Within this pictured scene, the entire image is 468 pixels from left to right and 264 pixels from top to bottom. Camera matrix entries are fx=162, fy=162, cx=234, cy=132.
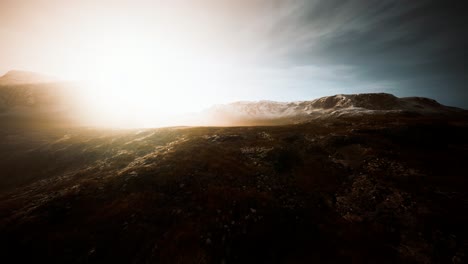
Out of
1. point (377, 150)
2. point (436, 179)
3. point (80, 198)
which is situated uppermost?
point (377, 150)

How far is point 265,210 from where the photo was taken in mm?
14594

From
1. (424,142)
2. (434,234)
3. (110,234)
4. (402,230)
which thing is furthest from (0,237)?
(424,142)

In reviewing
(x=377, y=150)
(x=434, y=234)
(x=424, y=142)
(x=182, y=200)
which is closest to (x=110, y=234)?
(x=182, y=200)

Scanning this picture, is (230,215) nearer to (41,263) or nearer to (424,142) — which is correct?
(41,263)

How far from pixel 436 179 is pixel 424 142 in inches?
548

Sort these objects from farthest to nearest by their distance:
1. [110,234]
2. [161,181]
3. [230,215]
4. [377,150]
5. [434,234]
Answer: [377,150], [161,181], [230,215], [110,234], [434,234]

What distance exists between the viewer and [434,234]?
11398mm

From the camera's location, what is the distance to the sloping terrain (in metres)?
10.9

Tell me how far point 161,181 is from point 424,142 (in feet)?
136

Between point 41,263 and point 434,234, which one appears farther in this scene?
point 434,234

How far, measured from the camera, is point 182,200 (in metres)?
16.5

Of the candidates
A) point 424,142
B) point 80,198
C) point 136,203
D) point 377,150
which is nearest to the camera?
point 136,203

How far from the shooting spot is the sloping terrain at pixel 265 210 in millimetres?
10867

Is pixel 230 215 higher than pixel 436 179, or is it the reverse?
pixel 436 179
